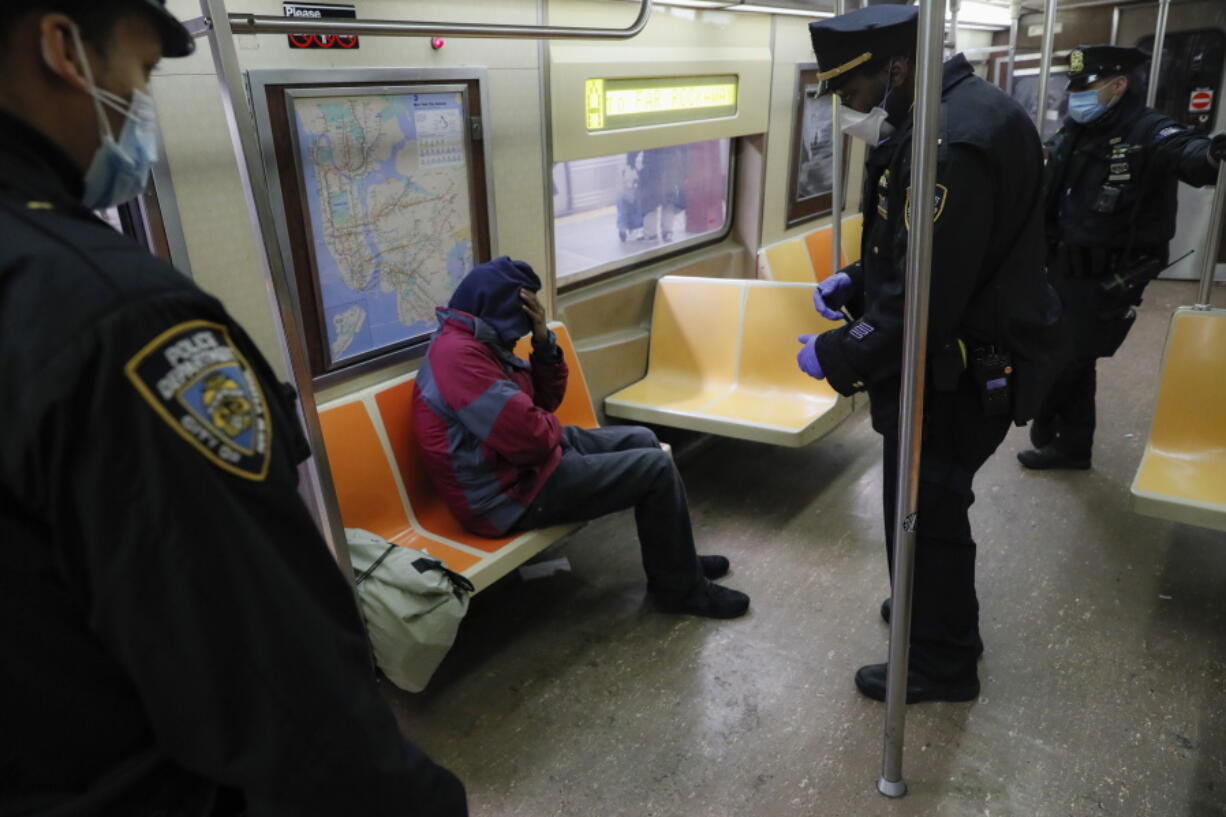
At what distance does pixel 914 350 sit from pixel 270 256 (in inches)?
56.8

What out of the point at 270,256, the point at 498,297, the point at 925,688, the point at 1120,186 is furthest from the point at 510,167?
the point at 1120,186

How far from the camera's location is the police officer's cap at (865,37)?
7.36ft

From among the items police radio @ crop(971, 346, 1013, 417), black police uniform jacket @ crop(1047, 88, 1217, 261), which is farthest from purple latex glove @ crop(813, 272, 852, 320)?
black police uniform jacket @ crop(1047, 88, 1217, 261)

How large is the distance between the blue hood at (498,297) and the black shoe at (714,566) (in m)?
1.21

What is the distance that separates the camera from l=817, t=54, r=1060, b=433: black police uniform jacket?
6.84 feet

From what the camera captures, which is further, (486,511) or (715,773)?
(486,511)

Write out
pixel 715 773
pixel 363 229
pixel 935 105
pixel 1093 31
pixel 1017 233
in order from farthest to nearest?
pixel 1093 31 < pixel 363 229 < pixel 715 773 < pixel 1017 233 < pixel 935 105

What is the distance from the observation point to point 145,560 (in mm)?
721

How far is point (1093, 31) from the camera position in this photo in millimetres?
7848

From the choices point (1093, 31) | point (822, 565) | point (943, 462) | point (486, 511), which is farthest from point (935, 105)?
point (1093, 31)

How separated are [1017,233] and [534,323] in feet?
5.11

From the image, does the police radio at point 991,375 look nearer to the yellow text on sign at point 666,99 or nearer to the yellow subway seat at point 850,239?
the yellow text on sign at point 666,99

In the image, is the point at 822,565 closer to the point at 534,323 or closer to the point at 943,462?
the point at 943,462

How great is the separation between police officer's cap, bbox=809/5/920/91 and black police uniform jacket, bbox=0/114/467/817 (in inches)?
77.1
